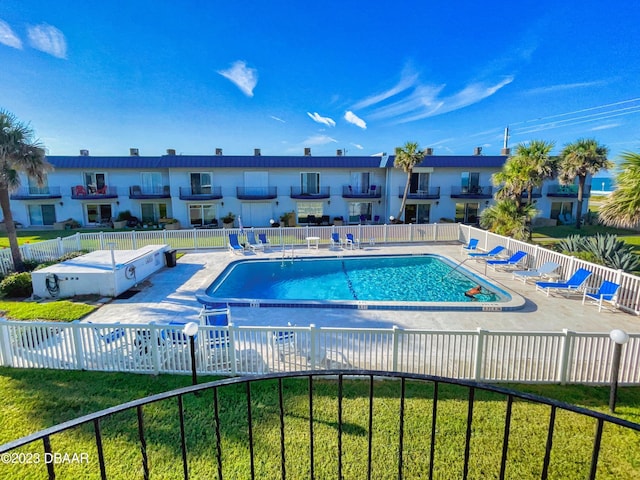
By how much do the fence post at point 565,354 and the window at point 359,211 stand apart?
895 inches

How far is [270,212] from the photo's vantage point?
2752cm

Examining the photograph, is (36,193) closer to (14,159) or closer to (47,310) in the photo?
(14,159)

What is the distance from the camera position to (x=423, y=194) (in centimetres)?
2745

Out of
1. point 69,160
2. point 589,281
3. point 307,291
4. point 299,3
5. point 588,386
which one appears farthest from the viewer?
point 69,160

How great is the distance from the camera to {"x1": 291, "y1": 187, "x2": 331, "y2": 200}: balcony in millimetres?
26688

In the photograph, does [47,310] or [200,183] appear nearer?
[47,310]

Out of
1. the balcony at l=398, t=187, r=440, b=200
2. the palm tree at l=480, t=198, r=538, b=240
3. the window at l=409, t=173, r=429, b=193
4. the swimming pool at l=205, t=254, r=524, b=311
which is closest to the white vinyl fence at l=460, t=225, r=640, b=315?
the palm tree at l=480, t=198, r=538, b=240

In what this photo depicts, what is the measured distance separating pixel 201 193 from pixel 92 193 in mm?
9292

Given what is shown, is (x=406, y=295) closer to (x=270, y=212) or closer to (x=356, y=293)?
(x=356, y=293)

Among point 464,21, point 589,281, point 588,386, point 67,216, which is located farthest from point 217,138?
point 588,386

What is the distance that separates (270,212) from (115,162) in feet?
43.7

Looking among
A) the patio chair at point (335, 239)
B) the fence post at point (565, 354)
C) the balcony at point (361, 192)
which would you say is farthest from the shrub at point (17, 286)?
Result: the balcony at point (361, 192)

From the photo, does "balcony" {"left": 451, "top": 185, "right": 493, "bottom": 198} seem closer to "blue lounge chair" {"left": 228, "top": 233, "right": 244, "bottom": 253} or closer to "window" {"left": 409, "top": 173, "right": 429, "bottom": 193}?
"window" {"left": 409, "top": 173, "right": 429, "bottom": 193}

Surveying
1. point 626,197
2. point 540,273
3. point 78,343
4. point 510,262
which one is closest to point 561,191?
point 510,262
